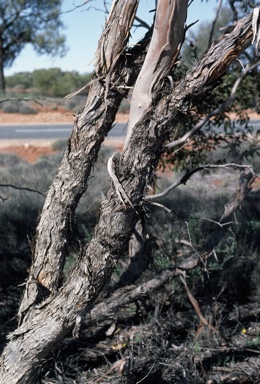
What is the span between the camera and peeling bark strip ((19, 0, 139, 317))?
3607 millimetres

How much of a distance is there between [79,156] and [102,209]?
34 cm

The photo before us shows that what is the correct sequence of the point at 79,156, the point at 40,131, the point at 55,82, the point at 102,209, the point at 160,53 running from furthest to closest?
the point at 55,82 → the point at 40,131 → the point at 79,156 → the point at 102,209 → the point at 160,53

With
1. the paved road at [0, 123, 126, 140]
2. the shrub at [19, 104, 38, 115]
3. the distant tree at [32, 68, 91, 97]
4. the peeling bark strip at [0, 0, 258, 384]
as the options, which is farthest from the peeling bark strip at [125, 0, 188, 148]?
the distant tree at [32, 68, 91, 97]

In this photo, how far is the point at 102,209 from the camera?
12.2 feet

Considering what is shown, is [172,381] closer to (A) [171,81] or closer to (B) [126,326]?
(B) [126,326]

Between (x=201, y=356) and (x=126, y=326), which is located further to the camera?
(x=126, y=326)

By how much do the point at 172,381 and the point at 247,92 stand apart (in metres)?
3.35

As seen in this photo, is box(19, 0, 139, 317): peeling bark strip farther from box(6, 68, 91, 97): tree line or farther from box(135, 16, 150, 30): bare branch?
box(6, 68, 91, 97): tree line

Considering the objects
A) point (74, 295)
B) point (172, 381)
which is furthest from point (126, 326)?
point (74, 295)

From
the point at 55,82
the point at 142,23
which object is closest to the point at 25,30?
the point at 55,82

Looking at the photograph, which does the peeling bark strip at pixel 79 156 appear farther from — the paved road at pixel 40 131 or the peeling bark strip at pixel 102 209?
the paved road at pixel 40 131

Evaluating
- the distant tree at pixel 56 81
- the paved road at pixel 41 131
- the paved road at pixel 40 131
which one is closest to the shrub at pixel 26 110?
the paved road at pixel 40 131

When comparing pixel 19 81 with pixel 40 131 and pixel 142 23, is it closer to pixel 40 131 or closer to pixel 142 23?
pixel 40 131

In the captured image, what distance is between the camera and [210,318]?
5.54m
